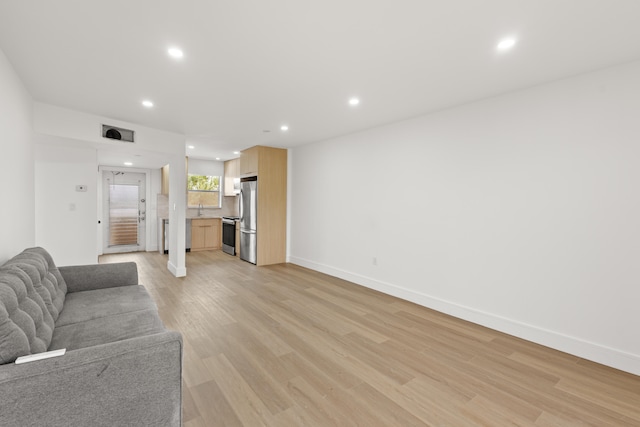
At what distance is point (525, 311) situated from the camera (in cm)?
294

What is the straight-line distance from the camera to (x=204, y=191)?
27.3 ft

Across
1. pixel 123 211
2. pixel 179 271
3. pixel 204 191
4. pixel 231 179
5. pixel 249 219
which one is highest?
pixel 231 179

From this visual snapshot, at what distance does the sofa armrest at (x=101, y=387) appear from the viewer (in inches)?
44.8

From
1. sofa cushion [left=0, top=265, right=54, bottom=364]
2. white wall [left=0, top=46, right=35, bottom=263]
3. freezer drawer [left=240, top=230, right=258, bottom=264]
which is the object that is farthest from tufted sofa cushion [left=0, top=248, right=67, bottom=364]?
freezer drawer [left=240, top=230, right=258, bottom=264]

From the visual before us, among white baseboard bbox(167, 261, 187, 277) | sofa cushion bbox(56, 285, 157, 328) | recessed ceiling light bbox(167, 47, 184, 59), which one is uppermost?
recessed ceiling light bbox(167, 47, 184, 59)

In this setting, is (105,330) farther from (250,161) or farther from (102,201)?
(102,201)

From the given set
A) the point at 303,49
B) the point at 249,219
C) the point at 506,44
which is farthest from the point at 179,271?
the point at 506,44

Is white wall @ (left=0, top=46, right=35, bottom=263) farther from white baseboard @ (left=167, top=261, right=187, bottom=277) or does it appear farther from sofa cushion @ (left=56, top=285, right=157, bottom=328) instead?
white baseboard @ (left=167, top=261, right=187, bottom=277)

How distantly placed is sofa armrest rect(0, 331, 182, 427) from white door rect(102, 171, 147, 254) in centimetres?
751

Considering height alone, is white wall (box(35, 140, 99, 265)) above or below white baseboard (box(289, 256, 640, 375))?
above

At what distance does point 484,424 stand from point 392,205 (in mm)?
2895

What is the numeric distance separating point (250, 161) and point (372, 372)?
16.6 feet

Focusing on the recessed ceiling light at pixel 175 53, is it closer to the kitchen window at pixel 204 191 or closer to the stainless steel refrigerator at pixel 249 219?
the stainless steel refrigerator at pixel 249 219

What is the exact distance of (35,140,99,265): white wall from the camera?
4.38 m
